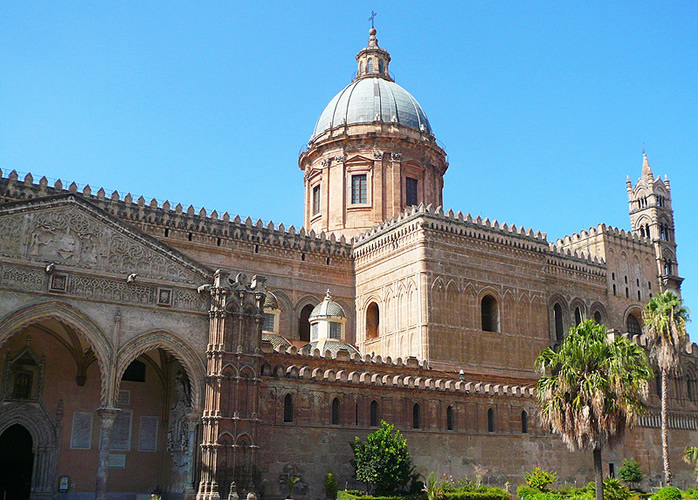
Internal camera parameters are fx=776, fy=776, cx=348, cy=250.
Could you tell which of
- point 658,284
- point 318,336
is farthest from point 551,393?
point 658,284

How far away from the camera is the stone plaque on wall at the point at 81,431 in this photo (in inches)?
1042

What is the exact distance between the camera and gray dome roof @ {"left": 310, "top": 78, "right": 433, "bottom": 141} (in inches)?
1745

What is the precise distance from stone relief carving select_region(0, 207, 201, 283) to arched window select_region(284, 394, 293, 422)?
5.27 metres

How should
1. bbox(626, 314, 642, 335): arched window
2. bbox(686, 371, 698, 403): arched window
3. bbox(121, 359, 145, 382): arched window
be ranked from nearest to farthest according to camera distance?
bbox(121, 359, 145, 382): arched window
bbox(686, 371, 698, 403): arched window
bbox(626, 314, 642, 335): arched window

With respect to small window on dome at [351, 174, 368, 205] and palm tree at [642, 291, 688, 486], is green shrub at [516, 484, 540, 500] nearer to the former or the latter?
palm tree at [642, 291, 688, 486]

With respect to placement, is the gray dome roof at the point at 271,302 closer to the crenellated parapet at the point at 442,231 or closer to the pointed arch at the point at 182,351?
the crenellated parapet at the point at 442,231

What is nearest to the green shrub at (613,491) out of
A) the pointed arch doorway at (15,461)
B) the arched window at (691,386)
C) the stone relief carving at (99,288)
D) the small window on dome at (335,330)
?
the small window on dome at (335,330)

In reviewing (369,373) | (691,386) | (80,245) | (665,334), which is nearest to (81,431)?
(80,245)

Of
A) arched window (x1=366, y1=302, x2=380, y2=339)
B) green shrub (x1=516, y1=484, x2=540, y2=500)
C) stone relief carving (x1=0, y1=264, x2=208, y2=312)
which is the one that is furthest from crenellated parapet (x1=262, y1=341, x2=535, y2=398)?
arched window (x1=366, y1=302, x2=380, y2=339)

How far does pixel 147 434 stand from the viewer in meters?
27.8

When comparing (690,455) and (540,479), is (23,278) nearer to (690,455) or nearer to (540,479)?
(540,479)

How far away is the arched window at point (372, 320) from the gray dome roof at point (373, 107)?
11.4 meters

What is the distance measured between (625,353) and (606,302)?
72.0 feet

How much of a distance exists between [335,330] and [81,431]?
1141 cm
